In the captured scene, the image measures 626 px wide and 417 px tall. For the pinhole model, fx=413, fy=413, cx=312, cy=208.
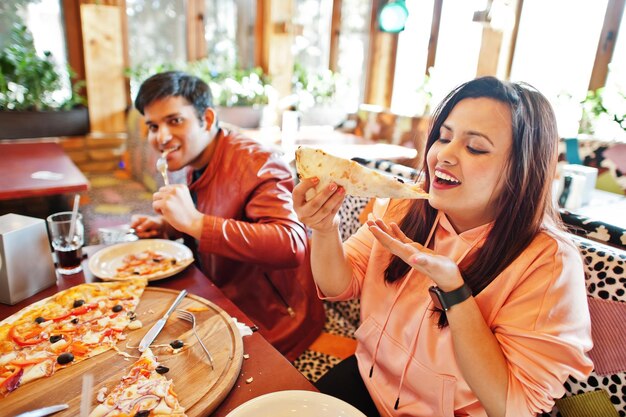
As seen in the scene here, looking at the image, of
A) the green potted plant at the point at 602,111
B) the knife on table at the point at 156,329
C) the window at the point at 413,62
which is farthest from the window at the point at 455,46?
the knife on table at the point at 156,329

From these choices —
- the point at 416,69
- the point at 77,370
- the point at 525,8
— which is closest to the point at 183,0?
the point at 416,69

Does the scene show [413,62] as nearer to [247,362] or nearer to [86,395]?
[247,362]

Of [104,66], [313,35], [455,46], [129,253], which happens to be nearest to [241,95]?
[104,66]

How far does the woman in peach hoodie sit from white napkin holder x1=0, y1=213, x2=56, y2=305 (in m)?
0.85

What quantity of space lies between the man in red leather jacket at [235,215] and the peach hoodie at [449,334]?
370mm

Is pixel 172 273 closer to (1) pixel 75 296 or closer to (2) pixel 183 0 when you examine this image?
(1) pixel 75 296

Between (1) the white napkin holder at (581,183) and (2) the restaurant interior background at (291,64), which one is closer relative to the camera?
(1) the white napkin holder at (581,183)

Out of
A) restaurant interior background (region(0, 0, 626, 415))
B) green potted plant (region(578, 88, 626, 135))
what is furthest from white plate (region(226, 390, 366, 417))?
Answer: green potted plant (region(578, 88, 626, 135))

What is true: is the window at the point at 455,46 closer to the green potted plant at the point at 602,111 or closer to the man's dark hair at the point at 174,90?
the green potted plant at the point at 602,111

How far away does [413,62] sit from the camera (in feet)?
22.0

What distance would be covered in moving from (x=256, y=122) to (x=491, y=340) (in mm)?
4997

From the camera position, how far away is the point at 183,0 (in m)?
5.48

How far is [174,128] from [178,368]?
4.17 ft

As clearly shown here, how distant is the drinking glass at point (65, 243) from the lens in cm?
146
